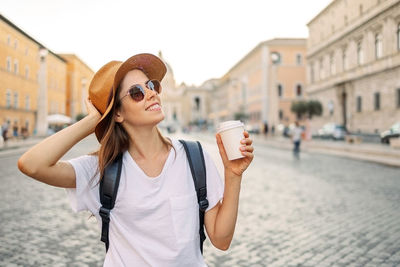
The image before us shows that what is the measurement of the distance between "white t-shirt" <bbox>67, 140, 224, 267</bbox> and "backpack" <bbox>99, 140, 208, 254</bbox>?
0.03 meters

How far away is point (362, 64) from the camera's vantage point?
33.3m

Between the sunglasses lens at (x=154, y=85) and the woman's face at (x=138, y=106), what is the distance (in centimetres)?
2

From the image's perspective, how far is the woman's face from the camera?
5.92 feet

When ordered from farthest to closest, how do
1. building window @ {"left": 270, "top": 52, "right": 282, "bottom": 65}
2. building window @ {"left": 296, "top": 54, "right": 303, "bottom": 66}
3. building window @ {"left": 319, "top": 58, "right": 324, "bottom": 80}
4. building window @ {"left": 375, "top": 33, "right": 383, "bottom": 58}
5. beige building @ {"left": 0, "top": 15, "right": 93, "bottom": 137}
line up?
building window @ {"left": 296, "top": 54, "right": 303, "bottom": 66}
building window @ {"left": 319, "top": 58, "right": 324, "bottom": 80}
building window @ {"left": 270, "top": 52, "right": 282, "bottom": 65}
building window @ {"left": 375, "top": 33, "right": 383, "bottom": 58}
beige building @ {"left": 0, "top": 15, "right": 93, "bottom": 137}

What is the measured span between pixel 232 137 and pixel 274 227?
434cm

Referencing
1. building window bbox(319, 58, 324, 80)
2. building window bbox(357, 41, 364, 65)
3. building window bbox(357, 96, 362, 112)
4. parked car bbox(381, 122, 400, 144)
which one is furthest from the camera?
building window bbox(319, 58, 324, 80)

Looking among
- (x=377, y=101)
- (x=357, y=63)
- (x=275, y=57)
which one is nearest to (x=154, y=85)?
(x=275, y=57)

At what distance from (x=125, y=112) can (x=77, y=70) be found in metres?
49.6

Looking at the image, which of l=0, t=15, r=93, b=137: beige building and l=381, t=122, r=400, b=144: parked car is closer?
l=0, t=15, r=93, b=137: beige building

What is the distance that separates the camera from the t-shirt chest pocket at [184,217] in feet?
5.66

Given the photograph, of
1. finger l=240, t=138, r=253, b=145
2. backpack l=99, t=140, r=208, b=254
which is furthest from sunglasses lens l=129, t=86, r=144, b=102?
finger l=240, t=138, r=253, b=145

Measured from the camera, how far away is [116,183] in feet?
5.69

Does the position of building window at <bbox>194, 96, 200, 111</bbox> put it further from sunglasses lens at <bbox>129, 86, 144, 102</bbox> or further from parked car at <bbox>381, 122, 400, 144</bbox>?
sunglasses lens at <bbox>129, 86, 144, 102</bbox>

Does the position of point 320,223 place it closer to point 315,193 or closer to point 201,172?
point 315,193
